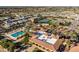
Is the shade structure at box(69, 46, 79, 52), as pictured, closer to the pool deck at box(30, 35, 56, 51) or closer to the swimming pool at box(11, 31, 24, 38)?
the pool deck at box(30, 35, 56, 51)

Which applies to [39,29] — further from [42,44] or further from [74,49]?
[74,49]

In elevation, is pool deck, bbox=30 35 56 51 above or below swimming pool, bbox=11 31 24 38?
below

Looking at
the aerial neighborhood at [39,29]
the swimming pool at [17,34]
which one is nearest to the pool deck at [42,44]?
the aerial neighborhood at [39,29]

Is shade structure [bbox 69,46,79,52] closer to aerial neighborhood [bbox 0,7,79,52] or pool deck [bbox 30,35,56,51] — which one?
aerial neighborhood [bbox 0,7,79,52]

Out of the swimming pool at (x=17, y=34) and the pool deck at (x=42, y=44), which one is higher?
the swimming pool at (x=17, y=34)

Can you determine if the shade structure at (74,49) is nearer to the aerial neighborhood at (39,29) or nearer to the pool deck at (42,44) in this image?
the aerial neighborhood at (39,29)

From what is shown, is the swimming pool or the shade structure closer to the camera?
the shade structure

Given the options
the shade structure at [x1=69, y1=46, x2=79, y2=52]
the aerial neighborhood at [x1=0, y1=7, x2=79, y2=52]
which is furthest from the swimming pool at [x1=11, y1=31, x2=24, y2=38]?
the shade structure at [x1=69, y1=46, x2=79, y2=52]

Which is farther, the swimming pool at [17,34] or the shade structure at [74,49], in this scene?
the swimming pool at [17,34]
